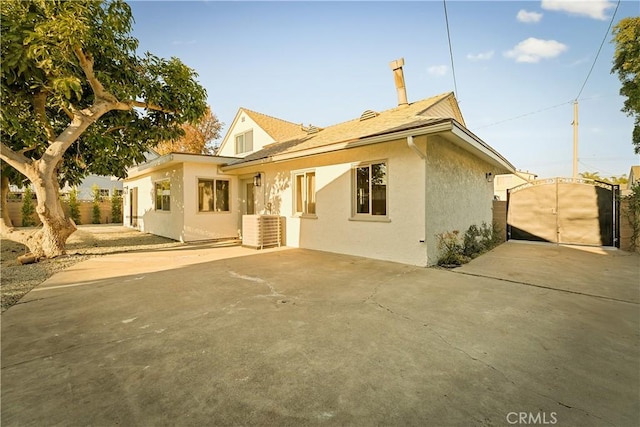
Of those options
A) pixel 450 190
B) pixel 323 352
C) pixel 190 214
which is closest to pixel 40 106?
pixel 190 214

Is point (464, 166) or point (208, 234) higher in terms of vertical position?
point (464, 166)

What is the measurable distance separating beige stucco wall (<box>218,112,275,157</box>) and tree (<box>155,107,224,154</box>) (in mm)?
5778

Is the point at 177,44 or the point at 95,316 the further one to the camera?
the point at 177,44

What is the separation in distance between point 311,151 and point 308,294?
4399 mm

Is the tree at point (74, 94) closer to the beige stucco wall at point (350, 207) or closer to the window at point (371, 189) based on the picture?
the beige stucco wall at point (350, 207)

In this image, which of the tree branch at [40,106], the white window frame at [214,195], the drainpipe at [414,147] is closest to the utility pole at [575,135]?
the drainpipe at [414,147]

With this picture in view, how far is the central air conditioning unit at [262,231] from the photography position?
8727 mm

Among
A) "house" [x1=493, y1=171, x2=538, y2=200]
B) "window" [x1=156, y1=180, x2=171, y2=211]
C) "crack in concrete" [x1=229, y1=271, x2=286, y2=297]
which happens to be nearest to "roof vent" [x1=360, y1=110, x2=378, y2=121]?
"crack in concrete" [x1=229, y1=271, x2=286, y2=297]

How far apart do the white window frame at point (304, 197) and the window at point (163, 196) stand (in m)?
5.95

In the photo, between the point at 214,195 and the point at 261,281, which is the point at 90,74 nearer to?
the point at 214,195

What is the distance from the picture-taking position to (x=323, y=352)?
2.54 meters

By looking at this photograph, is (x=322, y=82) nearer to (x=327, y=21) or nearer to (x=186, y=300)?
(x=327, y=21)

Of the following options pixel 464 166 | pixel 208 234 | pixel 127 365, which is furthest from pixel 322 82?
pixel 127 365

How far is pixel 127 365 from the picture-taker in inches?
91.6
